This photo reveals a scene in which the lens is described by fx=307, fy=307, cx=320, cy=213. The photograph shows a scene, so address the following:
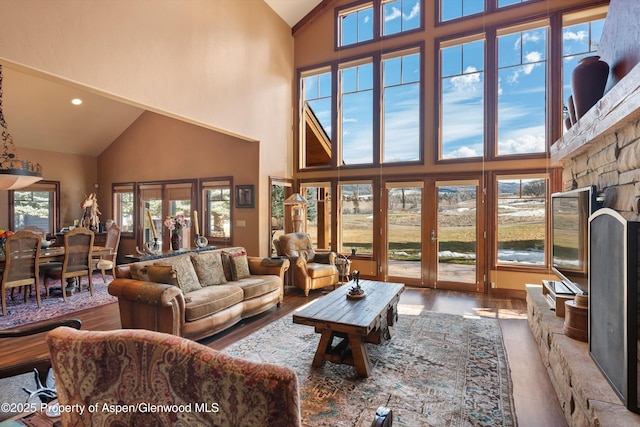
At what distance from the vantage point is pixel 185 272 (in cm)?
374

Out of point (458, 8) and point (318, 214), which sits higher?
point (458, 8)

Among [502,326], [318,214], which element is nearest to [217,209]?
[318,214]

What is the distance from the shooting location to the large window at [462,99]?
572 centimetres

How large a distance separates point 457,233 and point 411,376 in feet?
12.3

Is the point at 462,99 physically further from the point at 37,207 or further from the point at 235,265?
the point at 37,207

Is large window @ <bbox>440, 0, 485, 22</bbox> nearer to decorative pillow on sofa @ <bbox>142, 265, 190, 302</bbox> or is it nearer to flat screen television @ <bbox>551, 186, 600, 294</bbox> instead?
flat screen television @ <bbox>551, 186, 600, 294</bbox>

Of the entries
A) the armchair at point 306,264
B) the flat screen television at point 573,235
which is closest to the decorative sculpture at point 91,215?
the armchair at point 306,264

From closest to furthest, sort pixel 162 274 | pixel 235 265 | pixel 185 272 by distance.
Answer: pixel 162 274 < pixel 185 272 < pixel 235 265

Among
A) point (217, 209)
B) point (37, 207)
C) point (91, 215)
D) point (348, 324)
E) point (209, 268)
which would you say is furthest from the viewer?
point (91, 215)

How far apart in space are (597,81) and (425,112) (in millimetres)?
3494

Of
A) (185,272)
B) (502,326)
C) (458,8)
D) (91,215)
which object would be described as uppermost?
(458,8)

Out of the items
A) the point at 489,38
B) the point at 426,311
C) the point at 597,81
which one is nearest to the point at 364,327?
the point at 426,311

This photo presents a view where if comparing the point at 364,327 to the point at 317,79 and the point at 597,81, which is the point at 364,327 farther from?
the point at 317,79

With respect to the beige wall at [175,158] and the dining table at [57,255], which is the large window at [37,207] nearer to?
the beige wall at [175,158]
